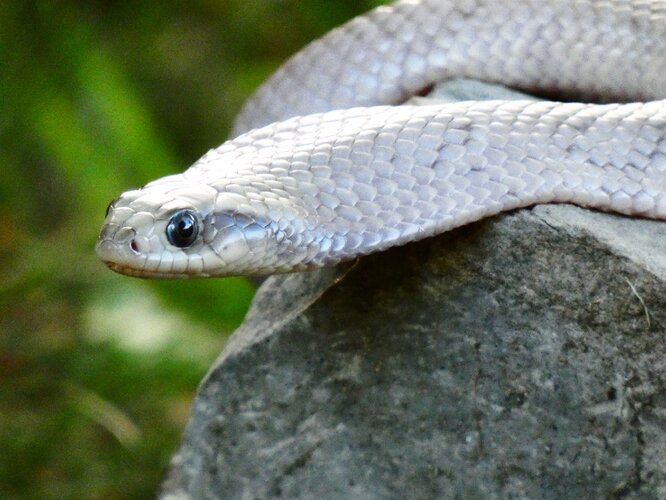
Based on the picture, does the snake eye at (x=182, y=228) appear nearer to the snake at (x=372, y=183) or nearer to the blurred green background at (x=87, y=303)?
the snake at (x=372, y=183)

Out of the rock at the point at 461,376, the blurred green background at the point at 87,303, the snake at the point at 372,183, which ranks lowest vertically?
the blurred green background at the point at 87,303

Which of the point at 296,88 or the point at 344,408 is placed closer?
→ the point at 344,408

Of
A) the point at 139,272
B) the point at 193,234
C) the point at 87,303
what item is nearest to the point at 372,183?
the point at 193,234

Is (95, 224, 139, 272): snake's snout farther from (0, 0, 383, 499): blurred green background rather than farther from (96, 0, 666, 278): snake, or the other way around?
(0, 0, 383, 499): blurred green background

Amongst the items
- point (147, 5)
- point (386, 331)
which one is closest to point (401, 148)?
point (386, 331)

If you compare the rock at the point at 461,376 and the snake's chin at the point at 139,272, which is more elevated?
the snake's chin at the point at 139,272

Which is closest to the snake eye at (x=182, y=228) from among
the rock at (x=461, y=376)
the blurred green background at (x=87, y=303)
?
the rock at (x=461, y=376)

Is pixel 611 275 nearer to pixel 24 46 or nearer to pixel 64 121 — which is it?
pixel 64 121
